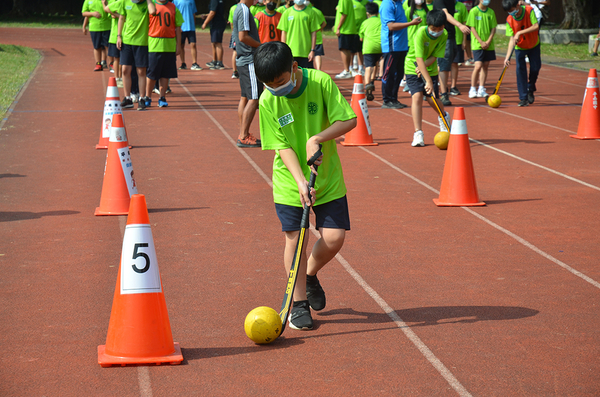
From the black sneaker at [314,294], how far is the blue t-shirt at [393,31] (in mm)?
9567

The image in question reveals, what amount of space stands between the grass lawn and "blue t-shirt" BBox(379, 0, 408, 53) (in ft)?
22.3

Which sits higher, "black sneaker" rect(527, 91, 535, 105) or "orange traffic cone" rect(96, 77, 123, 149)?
"orange traffic cone" rect(96, 77, 123, 149)

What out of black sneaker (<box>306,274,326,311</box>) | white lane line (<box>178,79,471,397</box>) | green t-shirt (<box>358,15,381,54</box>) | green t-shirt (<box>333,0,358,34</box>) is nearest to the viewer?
white lane line (<box>178,79,471,397</box>)

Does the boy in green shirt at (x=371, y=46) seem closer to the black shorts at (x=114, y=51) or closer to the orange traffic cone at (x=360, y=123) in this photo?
the orange traffic cone at (x=360, y=123)

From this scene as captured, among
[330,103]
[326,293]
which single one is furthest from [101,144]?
[330,103]

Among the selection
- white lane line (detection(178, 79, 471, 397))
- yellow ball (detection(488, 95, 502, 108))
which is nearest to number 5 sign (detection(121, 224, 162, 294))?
white lane line (detection(178, 79, 471, 397))

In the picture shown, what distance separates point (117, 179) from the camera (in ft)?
23.7

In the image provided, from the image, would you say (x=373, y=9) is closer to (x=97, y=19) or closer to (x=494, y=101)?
(x=494, y=101)

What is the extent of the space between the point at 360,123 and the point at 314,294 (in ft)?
21.0

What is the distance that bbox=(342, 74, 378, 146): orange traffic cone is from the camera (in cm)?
1075

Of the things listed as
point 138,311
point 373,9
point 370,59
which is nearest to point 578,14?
point 373,9

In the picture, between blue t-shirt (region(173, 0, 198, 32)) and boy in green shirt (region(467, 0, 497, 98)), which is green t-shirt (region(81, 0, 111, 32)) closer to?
blue t-shirt (region(173, 0, 198, 32))

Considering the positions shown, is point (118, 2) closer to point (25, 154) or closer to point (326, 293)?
point (25, 154)

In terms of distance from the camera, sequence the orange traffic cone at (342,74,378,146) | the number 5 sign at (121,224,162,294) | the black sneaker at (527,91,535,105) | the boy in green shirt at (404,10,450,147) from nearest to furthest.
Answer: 1. the number 5 sign at (121,224,162,294)
2. the boy in green shirt at (404,10,450,147)
3. the orange traffic cone at (342,74,378,146)
4. the black sneaker at (527,91,535,105)
